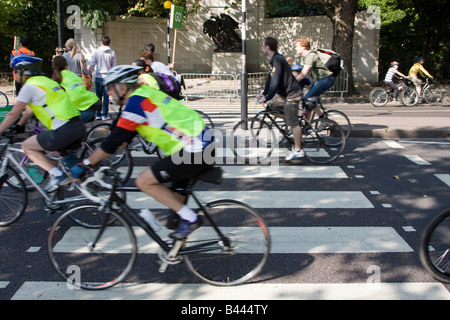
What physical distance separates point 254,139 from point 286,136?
2.17ft

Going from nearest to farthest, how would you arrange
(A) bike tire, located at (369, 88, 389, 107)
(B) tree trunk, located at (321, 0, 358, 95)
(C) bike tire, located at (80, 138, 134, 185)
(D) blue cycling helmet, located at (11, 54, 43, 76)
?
(D) blue cycling helmet, located at (11, 54, 43, 76) → (C) bike tire, located at (80, 138, 134, 185) → (A) bike tire, located at (369, 88, 389, 107) → (B) tree trunk, located at (321, 0, 358, 95)

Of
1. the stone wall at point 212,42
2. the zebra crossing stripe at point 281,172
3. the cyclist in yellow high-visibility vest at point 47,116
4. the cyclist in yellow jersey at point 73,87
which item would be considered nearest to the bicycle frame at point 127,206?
the cyclist in yellow high-visibility vest at point 47,116

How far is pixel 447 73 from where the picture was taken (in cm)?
2347

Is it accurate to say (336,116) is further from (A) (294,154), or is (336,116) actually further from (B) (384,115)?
(B) (384,115)

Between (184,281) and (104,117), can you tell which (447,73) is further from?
(184,281)

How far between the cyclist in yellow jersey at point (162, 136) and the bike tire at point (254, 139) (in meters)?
4.44

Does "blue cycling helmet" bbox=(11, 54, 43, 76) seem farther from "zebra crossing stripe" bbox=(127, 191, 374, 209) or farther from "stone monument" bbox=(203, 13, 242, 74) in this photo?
"stone monument" bbox=(203, 13, 242, 74)

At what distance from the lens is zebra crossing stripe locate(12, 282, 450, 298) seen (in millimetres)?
3895

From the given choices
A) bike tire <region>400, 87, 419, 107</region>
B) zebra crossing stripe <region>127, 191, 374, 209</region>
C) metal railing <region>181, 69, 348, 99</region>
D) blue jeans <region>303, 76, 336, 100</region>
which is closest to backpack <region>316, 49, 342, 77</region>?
blue jeans <region>303, 76, 336, 100</region>

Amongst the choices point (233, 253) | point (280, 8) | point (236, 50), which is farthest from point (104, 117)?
point (280, 8)

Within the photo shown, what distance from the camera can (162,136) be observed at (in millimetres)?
3793

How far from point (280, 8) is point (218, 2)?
15.0ft

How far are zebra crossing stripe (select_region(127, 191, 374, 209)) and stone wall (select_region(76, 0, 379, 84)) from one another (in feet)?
61.1

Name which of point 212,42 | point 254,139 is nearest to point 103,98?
point 254,139
